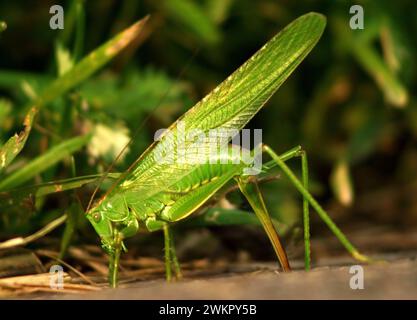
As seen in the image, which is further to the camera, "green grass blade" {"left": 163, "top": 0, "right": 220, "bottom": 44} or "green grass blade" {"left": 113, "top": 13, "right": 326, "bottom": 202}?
"green grass blade" {"left": 163, "top": 0, "right": 220, "bottom": 44}

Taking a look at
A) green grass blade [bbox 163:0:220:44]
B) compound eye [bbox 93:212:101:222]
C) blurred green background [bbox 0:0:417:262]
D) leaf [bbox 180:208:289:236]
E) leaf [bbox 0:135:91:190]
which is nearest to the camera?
compound eye [bbox 93:212:101:222]

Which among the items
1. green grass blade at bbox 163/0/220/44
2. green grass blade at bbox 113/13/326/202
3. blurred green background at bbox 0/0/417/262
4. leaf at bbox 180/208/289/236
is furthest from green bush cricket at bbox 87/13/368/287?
green grass blade at bbox 163/0/220/44

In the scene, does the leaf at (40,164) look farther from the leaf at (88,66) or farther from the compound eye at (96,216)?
the compound eye at (96,216)

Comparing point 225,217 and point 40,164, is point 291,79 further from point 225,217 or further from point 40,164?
point 40,164

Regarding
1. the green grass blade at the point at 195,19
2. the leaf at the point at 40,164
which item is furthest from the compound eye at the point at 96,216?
the green grass blade at the point at 195,19

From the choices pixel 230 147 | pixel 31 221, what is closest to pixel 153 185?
pixel 230 147

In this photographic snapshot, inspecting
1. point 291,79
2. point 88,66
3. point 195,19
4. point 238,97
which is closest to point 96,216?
point 238,97

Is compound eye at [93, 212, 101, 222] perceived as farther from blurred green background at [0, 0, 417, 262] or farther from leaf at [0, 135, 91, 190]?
blurred green background at [0, 0, 417, 262]

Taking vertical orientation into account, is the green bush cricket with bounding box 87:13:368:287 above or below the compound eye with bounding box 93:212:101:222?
above
